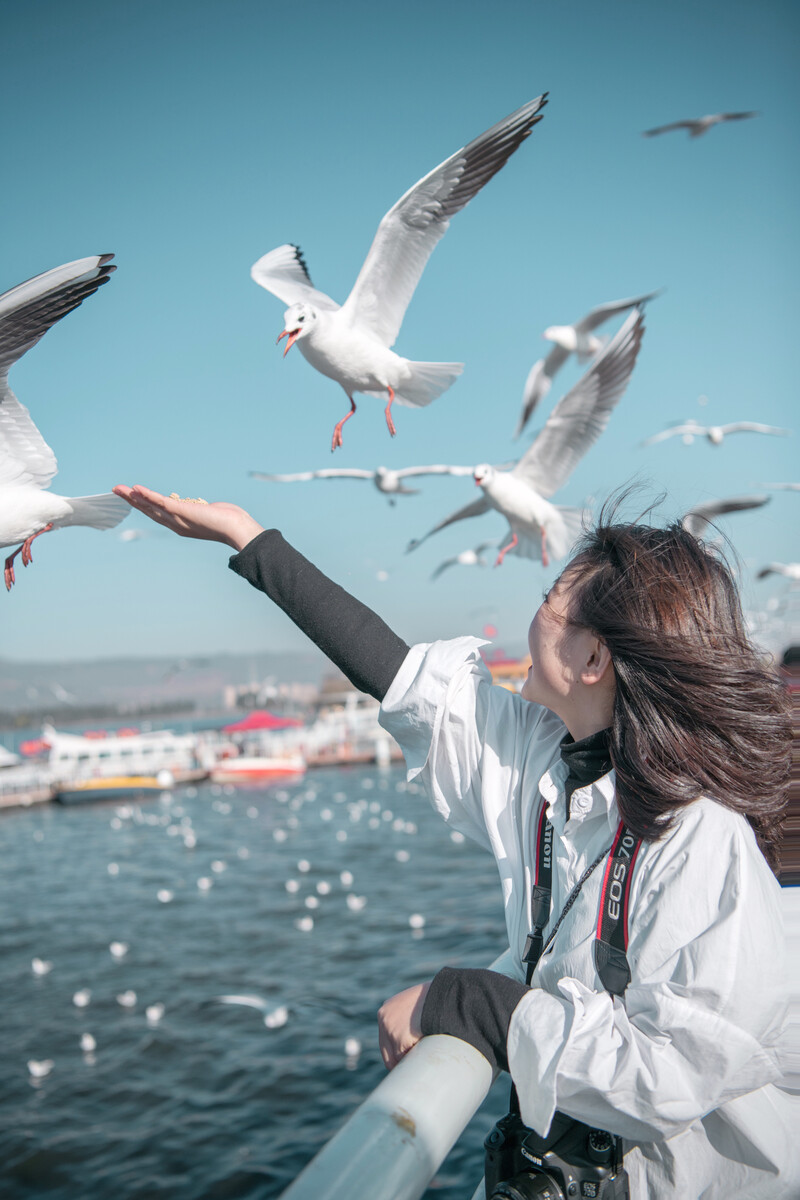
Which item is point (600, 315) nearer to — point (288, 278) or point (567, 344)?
point (567, 344)

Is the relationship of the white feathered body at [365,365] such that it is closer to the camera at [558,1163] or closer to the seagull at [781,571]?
the camera at [558,1163]

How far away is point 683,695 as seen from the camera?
1040 mm

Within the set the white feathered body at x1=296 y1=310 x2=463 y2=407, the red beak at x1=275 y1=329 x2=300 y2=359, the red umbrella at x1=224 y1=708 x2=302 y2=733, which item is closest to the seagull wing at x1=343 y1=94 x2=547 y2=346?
the white feathered body at x1=296 y1=310 x2=463 y2=407

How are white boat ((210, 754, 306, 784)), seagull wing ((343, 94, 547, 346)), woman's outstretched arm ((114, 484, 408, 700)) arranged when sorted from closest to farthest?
woman's outstretched arm ((114, 484, 408, 700)) → seagull wing ((343, 94, 547, 346)) → white boat ((210, 754, 306, 784))

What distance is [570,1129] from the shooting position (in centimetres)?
102

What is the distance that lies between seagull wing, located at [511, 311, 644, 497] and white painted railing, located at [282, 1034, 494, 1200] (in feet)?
6.61

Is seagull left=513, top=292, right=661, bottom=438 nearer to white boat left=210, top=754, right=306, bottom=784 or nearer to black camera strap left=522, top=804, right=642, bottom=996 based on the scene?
black camera strap left=522, top=804, right=642, bottom=996

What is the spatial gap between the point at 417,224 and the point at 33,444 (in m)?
1.16

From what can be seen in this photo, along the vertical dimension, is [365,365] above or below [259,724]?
above

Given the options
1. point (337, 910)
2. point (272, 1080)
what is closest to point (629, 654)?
point (272, 1080)

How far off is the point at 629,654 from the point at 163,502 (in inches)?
23.8

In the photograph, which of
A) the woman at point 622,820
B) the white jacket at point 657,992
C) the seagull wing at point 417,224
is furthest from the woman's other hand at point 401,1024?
the seagull wing at point 417,224

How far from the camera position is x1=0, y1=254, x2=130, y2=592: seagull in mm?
972

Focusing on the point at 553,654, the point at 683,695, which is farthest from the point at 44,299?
the point at 683,695
